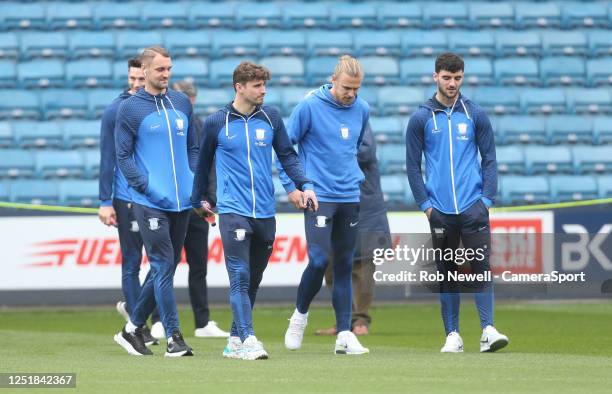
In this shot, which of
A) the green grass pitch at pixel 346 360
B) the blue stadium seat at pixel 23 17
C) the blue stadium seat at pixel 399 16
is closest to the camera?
the green grass pitch at pixel 346 360

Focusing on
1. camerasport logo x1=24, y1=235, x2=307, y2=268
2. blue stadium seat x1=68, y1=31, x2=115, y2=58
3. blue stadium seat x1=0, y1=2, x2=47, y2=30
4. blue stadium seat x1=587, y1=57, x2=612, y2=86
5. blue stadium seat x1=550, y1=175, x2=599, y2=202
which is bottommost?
blue stadium seat x1=550, y1=175, x2=599, y2=202

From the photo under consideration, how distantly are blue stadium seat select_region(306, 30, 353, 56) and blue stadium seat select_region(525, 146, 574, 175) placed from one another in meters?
3.09

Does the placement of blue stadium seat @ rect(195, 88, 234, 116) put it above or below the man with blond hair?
below

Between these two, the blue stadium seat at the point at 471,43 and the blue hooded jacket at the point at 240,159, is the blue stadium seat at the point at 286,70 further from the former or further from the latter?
the blue hooded jacket at the point at 240,159

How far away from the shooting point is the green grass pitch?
7.55m

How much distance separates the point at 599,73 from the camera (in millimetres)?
20891

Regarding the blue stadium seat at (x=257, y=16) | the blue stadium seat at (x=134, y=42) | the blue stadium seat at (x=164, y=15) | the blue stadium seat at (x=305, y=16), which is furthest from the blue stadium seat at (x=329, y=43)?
the blue stadium seat at (x=134, y=42)

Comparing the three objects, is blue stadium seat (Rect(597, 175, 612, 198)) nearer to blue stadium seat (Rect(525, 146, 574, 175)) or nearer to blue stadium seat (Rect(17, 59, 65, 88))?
blue stadium seat (Rect(525, 146, 574, 175))

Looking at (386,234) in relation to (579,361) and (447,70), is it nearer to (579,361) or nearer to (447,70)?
(447,70)

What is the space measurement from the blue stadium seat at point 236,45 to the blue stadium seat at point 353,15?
1.37 m

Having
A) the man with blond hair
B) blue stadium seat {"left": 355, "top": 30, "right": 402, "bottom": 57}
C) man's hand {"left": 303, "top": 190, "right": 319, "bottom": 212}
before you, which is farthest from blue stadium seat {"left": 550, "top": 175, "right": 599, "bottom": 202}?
man's hand {"left": 303, "top": 190, "right": 319, "bottom": 212}

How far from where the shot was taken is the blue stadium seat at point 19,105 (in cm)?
1909

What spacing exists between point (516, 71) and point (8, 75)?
7337mm

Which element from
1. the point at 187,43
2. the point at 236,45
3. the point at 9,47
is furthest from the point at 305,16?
the point at 9,47
